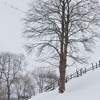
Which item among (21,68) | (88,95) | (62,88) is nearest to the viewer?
(88,95)

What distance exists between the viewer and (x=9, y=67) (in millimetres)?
86625

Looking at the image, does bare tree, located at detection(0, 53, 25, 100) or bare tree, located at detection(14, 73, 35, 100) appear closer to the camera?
bare tree, located at detection(0, 53, 25, 100)

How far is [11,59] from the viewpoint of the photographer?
9100 centimetres

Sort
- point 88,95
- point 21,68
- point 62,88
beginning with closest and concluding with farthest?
point 88,95
point 62,88
point 21,68

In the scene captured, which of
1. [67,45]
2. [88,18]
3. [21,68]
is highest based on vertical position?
[88,18]

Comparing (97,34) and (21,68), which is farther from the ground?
(97,34)

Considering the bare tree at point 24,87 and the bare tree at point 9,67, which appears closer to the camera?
the bare tree at point 9,67

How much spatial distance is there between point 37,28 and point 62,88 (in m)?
6.08

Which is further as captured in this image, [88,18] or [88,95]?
[88,18]

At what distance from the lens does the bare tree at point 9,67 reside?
271 feet

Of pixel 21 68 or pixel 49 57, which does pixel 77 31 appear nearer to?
pixel 49 57

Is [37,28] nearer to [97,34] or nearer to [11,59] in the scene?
[97,34]

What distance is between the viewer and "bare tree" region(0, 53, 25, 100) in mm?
82500

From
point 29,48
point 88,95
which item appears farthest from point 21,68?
point 88,95
